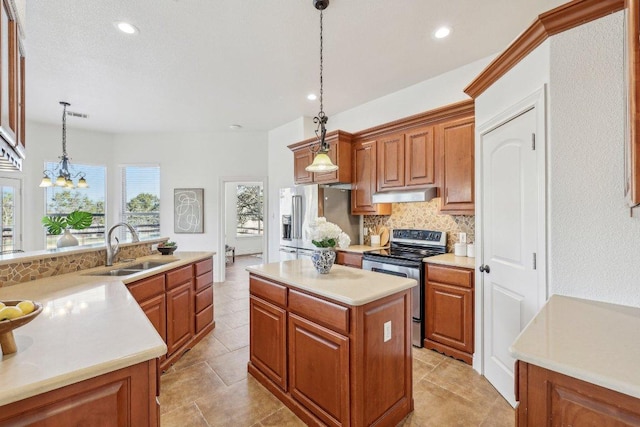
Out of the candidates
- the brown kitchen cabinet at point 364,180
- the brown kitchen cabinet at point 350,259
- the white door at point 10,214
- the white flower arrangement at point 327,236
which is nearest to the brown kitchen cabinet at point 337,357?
the white flower arrangement at point 327,236

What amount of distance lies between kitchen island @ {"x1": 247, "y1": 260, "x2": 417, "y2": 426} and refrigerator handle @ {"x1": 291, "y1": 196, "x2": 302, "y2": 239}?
2086mm

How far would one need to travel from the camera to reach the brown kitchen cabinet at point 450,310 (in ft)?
8.76

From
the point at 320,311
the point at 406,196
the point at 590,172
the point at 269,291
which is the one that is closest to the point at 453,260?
the point at 406,196

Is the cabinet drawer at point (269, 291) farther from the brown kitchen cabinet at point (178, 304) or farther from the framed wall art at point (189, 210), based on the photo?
the framed wall art at point (189, 210)

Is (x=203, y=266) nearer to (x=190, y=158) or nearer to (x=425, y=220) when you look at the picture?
(x=425, y=220)

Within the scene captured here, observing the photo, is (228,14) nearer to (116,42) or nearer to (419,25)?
(116,42)

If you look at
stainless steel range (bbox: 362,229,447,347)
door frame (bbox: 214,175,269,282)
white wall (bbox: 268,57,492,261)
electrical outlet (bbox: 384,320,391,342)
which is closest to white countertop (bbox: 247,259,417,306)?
electrical outlet (bbox: 384,320,391,342)

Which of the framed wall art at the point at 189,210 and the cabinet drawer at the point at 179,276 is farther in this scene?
the framed wall art at the point at 189,210

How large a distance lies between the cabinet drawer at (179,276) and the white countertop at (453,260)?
240 centimetres

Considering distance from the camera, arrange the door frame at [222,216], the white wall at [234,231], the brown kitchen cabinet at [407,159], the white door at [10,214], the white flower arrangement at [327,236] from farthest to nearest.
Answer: the white wall at [234,231] → the door frame at [222,216] → the white door at [10,214] → the brown kitchen cabinet at [407,159] → the white flower arrangement at [327,236]

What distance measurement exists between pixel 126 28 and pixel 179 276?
2261mm

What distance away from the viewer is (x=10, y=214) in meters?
4.93

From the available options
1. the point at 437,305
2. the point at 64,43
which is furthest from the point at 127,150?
the point at 437,305

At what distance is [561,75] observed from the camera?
1.64 metres
